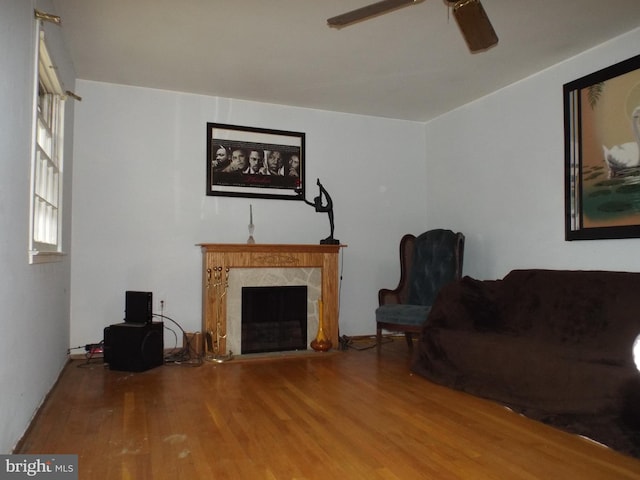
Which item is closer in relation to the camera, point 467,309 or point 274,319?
point 467,309

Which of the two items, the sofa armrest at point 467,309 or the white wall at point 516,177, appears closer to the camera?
the sofa armrest at point 467,309

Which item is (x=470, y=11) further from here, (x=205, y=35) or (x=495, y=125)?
(x=495, y=125)

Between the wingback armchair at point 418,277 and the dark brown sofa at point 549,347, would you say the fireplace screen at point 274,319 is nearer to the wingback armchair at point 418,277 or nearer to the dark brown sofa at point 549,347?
the wingback armchair at point 418,277

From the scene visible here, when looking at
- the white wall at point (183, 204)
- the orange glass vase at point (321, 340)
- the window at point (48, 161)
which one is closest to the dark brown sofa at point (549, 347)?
the orange glass vase at point (321, 340)

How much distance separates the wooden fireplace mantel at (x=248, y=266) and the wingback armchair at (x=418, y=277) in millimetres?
528

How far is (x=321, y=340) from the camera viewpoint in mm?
4395

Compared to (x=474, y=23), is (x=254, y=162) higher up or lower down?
lower down

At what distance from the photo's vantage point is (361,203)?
5246 millimetres

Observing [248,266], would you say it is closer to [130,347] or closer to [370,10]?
[130,347]

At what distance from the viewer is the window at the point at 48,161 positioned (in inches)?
106

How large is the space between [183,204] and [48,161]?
1.57 metres

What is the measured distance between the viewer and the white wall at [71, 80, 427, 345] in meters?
4.20

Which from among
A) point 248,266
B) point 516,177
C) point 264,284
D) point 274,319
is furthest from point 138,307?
point 516,177

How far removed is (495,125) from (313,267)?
2.32 metres
